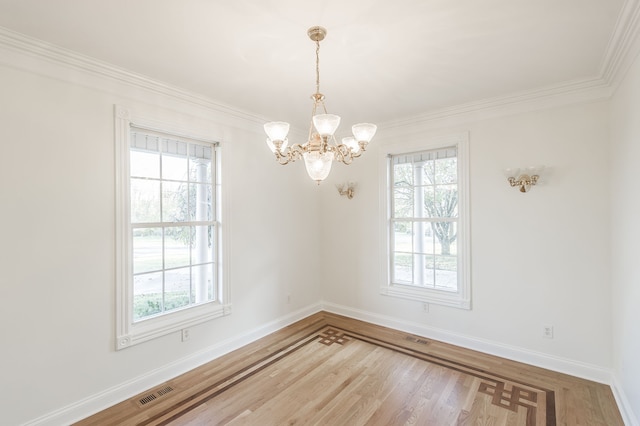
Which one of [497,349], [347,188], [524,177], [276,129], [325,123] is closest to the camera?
[325,123]

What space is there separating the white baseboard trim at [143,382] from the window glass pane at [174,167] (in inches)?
70.8

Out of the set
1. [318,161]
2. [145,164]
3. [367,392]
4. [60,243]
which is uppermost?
[145,164]

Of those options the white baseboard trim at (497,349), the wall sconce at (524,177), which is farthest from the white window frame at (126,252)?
the wall sconce at (524,177)

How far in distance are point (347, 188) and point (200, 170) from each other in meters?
2.03

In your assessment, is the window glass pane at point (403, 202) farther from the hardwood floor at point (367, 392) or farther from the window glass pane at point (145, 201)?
the window glass pane at point (145, 201)

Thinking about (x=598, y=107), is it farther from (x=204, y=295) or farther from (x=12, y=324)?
(x=12, y=324)

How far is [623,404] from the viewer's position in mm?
2357

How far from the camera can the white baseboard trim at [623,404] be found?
2.14 m

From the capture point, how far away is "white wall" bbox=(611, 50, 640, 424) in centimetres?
212

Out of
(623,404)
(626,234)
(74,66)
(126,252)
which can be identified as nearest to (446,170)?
(626,234)

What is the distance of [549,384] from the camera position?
2.76m

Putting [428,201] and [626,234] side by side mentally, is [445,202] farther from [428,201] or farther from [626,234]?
[626,234]

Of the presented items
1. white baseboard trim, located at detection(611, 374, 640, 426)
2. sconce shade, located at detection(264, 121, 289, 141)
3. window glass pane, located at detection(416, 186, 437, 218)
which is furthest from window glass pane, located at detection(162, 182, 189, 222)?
white baseboard trim, located at detection(611, 374, 640, 426)

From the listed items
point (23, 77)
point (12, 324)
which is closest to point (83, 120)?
point (23, 77)
